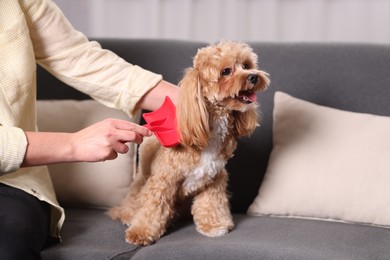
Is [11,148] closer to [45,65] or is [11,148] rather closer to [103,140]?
[103,140]

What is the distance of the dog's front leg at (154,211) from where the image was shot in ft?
5.18

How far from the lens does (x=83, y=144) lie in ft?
4.30

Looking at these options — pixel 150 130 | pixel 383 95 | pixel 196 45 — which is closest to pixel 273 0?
pixel 196 45

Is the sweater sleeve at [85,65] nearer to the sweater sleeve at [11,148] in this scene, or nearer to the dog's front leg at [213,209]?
the dog's front leg at [213,209]

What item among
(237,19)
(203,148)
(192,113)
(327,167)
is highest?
(237,19)

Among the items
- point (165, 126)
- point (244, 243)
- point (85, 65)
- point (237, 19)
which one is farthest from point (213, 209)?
point (237, 19)

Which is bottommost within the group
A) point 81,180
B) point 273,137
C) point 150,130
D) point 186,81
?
A: point 81,180

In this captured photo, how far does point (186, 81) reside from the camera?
150 cm

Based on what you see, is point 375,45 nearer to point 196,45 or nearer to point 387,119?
point 387,119

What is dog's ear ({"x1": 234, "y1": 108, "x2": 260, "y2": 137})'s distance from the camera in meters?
1.57

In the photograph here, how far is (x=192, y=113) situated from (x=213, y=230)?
0.34 meters

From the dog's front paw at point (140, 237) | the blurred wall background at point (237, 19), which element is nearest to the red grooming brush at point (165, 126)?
the dog's front paw at point (140, 237)

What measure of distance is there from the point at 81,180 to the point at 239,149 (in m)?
0.53

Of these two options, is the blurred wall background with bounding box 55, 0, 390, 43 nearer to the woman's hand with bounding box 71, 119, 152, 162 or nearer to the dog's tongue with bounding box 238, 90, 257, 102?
the dog's tongue with bounding box 238, 90, 257, 102
